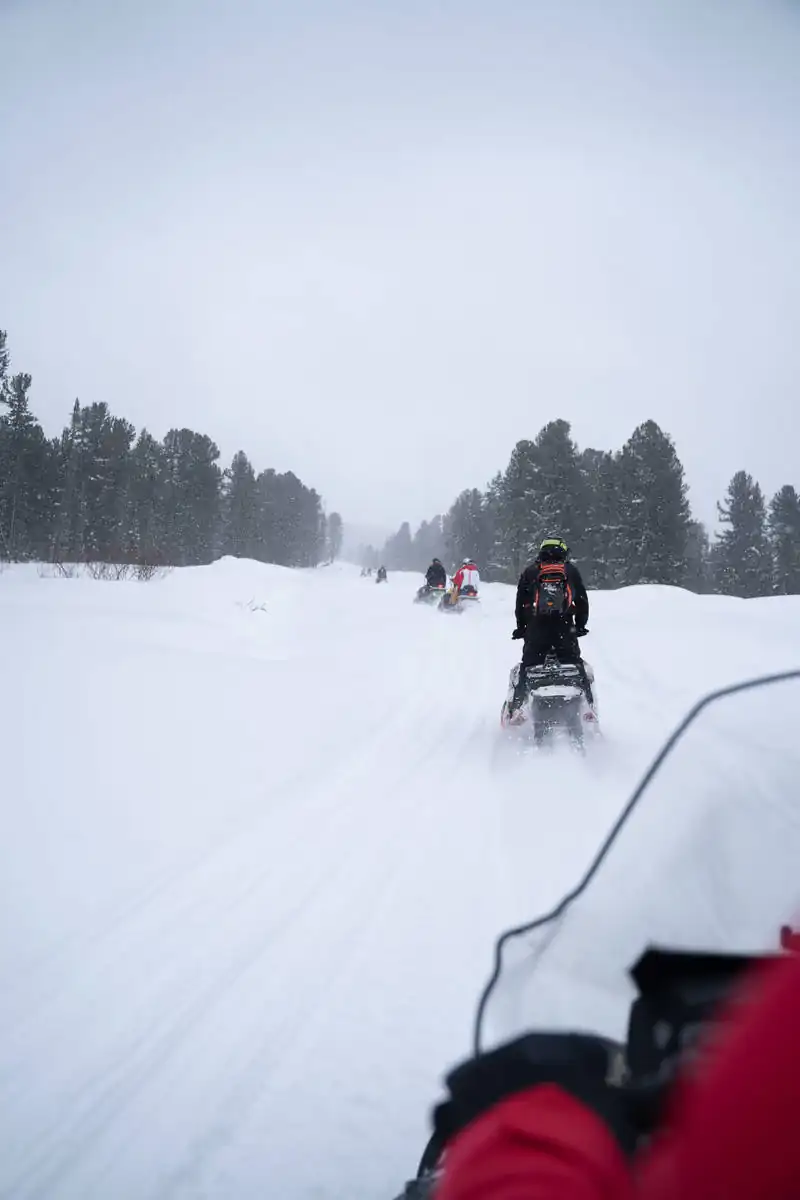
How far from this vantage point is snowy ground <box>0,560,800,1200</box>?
2.10m

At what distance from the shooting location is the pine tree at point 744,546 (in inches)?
1677

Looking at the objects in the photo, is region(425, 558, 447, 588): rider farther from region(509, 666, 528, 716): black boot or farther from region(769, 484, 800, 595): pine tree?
region(769, 484, 800, 595): pine tree

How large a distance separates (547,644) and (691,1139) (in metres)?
5.89

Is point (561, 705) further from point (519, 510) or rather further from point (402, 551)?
point (402, 551)

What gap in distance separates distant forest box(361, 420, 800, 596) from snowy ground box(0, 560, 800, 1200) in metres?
29.3

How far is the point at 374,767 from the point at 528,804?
1512 mm

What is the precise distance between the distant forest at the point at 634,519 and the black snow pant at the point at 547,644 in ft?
102

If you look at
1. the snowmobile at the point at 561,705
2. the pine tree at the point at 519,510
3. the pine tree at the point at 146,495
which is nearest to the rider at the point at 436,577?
the pine tree at the point at 519,510

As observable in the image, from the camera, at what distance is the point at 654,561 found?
35031 millimetres

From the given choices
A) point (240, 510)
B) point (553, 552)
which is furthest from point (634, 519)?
point (240, 510)

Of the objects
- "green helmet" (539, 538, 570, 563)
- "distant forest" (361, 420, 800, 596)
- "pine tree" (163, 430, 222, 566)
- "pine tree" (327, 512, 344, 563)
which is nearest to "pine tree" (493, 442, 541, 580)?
"distant forest" (361, 420, 800, 596)

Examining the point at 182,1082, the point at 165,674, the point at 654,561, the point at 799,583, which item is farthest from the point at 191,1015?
the point at 799,583

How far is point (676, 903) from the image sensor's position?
1304mm

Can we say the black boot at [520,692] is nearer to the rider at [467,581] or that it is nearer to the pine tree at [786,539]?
the rider at [467,581]
